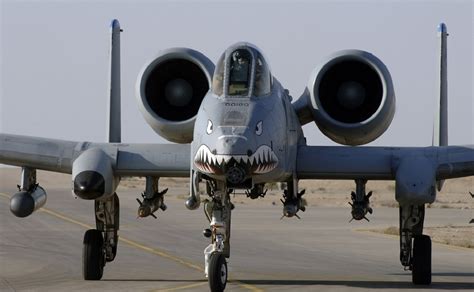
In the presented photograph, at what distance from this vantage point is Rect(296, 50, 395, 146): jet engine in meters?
20.0

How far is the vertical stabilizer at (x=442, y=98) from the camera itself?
865 inches

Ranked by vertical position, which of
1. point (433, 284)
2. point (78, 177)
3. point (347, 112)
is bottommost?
point (433, 284)

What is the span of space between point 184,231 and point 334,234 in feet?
15.9

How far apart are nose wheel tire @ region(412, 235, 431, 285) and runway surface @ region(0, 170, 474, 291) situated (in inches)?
12.0

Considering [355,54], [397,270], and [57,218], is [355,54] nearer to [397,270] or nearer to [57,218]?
[397,270]

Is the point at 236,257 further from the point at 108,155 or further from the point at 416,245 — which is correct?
the point at 108,155

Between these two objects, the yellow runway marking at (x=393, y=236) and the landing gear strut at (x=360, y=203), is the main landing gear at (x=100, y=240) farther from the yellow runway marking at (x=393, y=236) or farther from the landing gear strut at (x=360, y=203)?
the yellow runway marking at (x=393, y=236)

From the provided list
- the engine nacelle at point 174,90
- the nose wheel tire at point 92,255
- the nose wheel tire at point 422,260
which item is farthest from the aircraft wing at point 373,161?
the nose wheel tire at point 92,255

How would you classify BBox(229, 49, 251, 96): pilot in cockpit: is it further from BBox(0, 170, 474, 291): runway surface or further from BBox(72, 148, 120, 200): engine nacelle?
BBox(0, 170, 474, 291): runway surface

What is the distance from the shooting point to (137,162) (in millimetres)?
19672

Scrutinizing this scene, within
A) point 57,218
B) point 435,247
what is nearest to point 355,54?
point 435,247

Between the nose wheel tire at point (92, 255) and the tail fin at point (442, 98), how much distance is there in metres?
6.36

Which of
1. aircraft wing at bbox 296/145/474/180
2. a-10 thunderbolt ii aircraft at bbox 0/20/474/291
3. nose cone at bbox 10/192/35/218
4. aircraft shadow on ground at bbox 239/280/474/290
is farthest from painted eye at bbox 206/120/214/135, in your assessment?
nose cone at bbox 10/192/35/218

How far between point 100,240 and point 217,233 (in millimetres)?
3657
